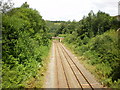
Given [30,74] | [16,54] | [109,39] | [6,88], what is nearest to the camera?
[6,88]

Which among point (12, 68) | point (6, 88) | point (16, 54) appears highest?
point (16, 54)

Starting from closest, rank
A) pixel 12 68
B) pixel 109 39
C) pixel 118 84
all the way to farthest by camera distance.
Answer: pixel 118 84, pixel 12 68, pixel 109 39

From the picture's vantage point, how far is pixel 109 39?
13172mm

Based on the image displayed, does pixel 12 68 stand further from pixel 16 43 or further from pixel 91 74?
pixel 91 74

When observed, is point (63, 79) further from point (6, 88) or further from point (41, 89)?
point (6, 88)

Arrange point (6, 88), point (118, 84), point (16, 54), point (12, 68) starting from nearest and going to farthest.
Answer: point (6, 88) < point (118, 84) < point (12, 68) < point (16, 54)

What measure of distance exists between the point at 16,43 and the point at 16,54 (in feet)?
2.53

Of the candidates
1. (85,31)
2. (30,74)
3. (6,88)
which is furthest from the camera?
(85,31)

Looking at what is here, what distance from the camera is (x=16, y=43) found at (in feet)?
27.7

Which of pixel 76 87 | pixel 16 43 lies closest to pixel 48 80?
pixel 76 87

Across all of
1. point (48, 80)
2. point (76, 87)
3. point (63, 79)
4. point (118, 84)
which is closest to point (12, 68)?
point (48, 80)

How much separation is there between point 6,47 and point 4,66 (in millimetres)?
1484

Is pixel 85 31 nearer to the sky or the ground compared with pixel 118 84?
nearer to the sky

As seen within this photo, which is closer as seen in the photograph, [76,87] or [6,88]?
[6,88]
